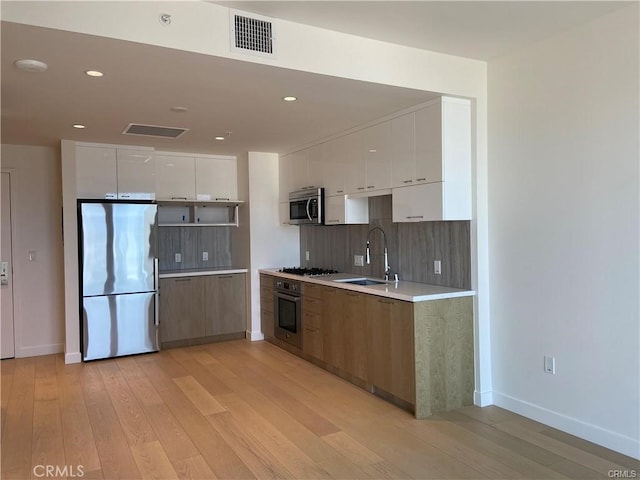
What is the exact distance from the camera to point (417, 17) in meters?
2.77

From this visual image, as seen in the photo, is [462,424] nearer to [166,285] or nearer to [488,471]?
[488,471]

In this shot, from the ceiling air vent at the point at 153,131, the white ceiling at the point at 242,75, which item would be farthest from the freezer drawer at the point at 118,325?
the white ceiling at the point at 242,75

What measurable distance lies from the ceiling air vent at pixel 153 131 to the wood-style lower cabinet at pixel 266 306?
2.00m

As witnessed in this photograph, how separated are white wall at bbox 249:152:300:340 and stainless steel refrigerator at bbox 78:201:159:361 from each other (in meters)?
1.18

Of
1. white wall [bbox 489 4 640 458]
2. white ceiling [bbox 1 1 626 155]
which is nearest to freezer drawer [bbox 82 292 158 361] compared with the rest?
white ceiling [bbox 1 1 626 155]

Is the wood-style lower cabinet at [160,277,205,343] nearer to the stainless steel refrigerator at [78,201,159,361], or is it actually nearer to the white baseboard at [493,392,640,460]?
the stainless steel refrigerator at [78,201,159,361]

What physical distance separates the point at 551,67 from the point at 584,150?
2.09 feet

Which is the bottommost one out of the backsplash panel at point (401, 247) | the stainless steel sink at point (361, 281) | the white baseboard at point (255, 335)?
the white baseboard at point (255, 335)

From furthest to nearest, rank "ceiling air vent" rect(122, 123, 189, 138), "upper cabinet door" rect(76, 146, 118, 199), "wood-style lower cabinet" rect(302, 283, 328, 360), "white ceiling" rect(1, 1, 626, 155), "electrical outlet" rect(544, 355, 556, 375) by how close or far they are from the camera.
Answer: "upper cabinet door" rect(76, 146, 118, 199), "wood-style lower cabinet" rect(302, 283, 328, 360), "ceiling air vent" rect(122, 123, 189, 138), "electrical outlet" rect(544, 355, 556, 375), "white ceiling" rect(1, 1, 626, 155)

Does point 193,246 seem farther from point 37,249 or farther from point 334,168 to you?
point 334,168

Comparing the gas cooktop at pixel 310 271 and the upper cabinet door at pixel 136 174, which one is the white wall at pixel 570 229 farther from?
the upper cabinet door at pixel 136 174

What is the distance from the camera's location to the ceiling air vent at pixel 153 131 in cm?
446

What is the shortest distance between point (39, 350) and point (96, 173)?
2155mm

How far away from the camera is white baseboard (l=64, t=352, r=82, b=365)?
507 centimetres
